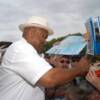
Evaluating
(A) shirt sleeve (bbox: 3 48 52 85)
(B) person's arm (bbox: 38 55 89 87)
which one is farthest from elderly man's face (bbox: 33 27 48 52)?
(B) person's arm (bbox: 38 55 89 87)

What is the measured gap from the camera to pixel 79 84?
5.49 m

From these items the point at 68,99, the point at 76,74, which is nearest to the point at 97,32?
the point at 76,74

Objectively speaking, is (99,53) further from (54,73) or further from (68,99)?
(68,99)

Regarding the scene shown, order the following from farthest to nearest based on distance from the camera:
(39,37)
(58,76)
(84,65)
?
(39,37)
(84,65)
(58,76)

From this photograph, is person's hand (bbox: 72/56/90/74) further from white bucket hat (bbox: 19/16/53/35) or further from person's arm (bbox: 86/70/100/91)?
white bucket hat (bbox: 19/16/53/35)

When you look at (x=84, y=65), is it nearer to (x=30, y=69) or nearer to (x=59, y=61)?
(x=30, y=69)

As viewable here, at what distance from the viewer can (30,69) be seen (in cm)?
379

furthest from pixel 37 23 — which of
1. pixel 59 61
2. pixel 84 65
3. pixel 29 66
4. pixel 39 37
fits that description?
pixel 59 61

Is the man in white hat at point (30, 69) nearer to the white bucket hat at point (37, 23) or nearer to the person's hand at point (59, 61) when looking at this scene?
the white bucket hat at point (37, 23)

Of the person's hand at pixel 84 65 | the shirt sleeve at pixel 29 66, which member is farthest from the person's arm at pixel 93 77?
the shirt sleeve at pixel 29 66

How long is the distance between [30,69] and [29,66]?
0.10 ft

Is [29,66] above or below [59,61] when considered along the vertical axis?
above

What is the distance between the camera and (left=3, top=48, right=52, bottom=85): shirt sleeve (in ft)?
12.3

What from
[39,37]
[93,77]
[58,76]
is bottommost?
[93,77]
